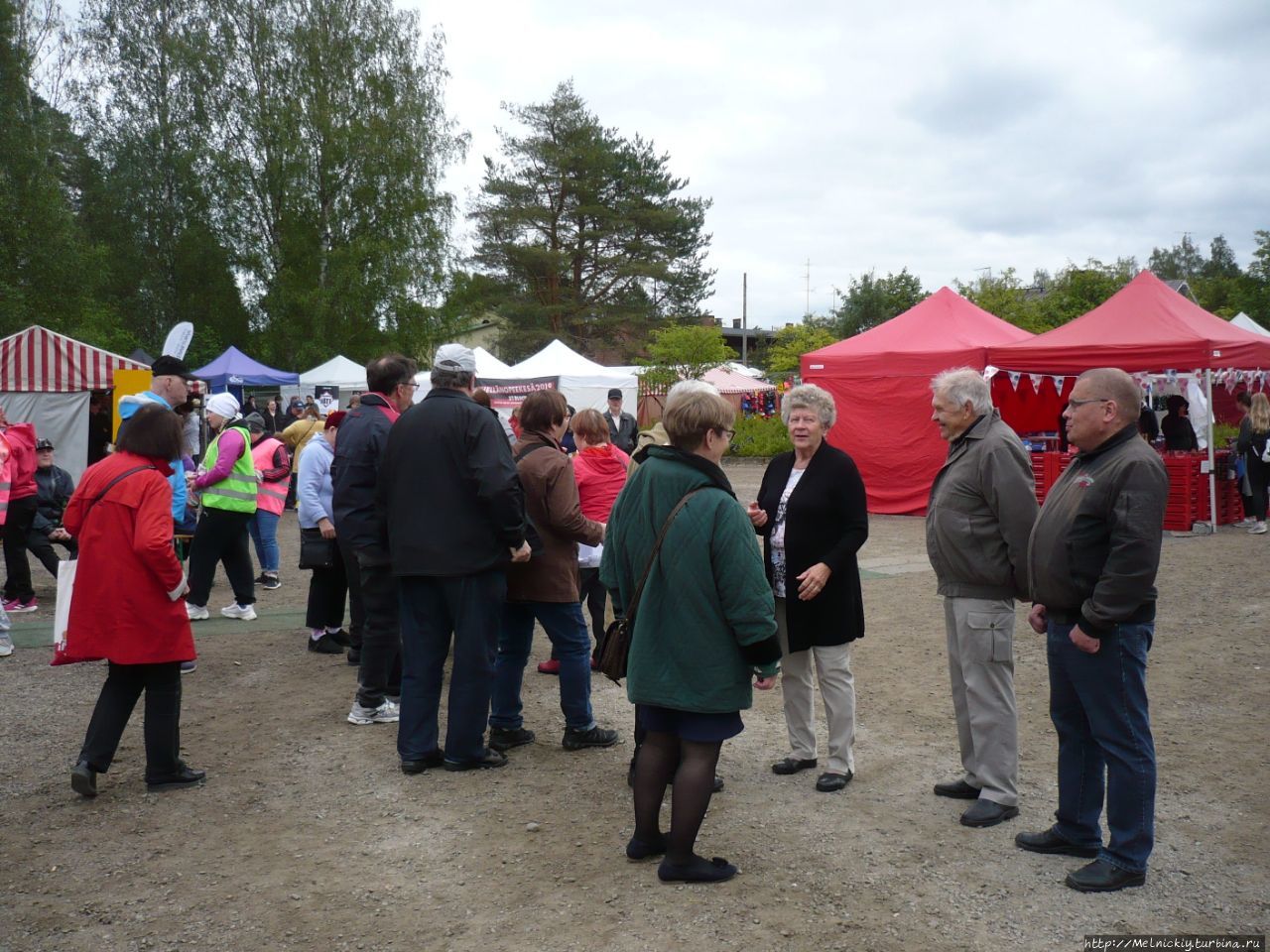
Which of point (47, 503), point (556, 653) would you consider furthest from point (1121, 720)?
point (47, 503)

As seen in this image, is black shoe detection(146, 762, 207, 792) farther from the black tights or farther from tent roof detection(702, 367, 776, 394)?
tent roof detection(702, 367, 776, 394)

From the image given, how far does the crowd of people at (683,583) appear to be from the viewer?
347 cm

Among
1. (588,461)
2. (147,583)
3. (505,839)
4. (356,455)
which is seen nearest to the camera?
(505,839)

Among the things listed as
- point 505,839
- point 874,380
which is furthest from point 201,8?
point 505,839

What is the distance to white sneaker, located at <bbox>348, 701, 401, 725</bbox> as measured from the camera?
5707mm

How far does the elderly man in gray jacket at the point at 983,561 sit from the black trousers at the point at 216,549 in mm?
5496

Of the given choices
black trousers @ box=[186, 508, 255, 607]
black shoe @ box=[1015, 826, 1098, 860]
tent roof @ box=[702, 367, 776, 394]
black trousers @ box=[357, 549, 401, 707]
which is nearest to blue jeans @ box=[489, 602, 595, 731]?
black trousers @ box=[357, 549, 401, 707]

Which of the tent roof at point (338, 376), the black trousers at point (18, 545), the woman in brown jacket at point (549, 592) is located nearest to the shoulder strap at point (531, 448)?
the woman in brown jacket at point (549, 592)

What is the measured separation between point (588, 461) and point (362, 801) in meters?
2.52

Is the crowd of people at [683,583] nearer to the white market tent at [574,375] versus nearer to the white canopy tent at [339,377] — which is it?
the white market tent at [574,375]

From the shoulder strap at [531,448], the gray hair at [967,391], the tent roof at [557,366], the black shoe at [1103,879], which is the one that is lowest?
the black shoe at [1103,879]

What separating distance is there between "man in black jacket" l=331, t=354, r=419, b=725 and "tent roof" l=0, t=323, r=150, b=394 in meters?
11.5

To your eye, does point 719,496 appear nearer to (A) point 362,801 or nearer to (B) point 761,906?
(B) point 761,906

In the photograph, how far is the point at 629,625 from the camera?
12.3 feet
